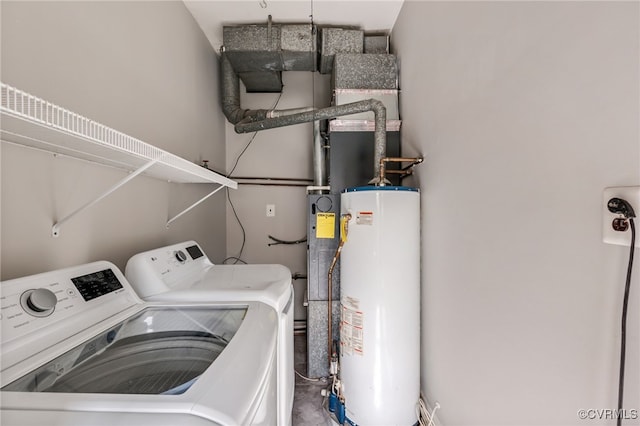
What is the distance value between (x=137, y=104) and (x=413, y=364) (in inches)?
80.6

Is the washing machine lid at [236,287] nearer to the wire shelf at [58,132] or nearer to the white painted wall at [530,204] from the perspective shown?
the wire shelf at [58,132]

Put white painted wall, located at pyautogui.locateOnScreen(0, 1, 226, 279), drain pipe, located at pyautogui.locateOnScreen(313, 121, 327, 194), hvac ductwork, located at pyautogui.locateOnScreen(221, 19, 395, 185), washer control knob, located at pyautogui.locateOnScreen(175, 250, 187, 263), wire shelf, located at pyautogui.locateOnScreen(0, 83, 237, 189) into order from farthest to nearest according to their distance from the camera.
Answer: drain pipe, located at pyautogui.locateOnScreen(313, 121, 327, 194)
hvac ductwork, located at pyautogui.locateOnScreen(221, 19, 395, 185)
washer control knob, located at pyautogui.locateOnScreen(175, 250, 187, 263)
white painted wall, located at pyautogui.locateOnScreen(0, 1, 226, 279)
wire shelf, located at pyautogui.locateOnScreen(0, 83, 237, 189)

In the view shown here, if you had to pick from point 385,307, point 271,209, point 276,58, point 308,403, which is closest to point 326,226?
point 385,307

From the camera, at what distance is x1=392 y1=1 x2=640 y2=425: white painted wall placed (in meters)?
0.60

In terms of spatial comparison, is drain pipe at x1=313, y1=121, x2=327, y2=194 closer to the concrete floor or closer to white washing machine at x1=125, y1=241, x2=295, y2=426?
white washing machine at x1=125, y1=241, x2=295, y2=426

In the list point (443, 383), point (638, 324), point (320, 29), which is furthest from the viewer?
point (320, 29)

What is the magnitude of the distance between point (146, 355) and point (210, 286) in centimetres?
37

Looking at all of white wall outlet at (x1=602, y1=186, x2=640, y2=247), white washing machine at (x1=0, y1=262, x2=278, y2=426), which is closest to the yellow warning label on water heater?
white washing machine at (x1=0, y1=262, x2=278, y2=426)

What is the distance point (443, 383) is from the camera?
1.29 meters

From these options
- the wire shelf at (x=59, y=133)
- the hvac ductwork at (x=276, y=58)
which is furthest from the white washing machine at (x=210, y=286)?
the hvac ductwork at (x=276, y=58)

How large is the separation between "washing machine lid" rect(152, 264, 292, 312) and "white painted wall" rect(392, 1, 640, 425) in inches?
33.6

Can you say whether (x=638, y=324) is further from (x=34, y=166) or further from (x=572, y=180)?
(x=34, y=166)

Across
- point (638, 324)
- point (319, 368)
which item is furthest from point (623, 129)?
point (319, 368)

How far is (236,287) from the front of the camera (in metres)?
1.16
